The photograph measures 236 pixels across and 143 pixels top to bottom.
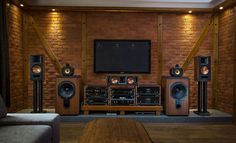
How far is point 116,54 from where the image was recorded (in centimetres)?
561

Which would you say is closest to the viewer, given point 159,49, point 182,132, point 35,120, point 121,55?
point 35,120

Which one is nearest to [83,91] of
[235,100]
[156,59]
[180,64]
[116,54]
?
[116,54]

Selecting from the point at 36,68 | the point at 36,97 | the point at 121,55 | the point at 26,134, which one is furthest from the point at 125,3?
the point at 26,134

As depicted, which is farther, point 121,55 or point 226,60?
point 121,55

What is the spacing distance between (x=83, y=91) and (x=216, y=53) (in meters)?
2.87

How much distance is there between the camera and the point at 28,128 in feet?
8.45

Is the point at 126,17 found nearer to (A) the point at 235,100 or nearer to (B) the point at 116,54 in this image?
(B) the point at 116,54

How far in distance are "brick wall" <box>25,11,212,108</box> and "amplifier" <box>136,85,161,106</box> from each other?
575 mm

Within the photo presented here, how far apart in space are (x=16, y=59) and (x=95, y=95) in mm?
1674

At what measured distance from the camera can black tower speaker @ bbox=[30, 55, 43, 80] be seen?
503cm

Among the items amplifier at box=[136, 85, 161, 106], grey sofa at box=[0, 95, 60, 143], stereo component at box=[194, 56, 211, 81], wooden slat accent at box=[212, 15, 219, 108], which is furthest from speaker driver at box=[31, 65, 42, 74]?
wooden slat accent at box=[212, 15, 219, 108]

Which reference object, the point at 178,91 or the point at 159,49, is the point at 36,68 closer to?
the point at 159,49

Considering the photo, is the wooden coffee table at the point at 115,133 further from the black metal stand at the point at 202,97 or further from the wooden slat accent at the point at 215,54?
the wooden slat accent at the point at 215,54

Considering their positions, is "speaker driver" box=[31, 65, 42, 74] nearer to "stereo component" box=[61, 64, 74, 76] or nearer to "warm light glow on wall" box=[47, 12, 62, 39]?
"stereo component" box=[61, 64, 74, 76]
